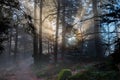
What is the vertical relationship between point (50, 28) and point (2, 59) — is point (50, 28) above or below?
above

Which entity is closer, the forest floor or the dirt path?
the forest floor

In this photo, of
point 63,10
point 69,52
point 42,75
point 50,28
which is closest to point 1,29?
point 42,75

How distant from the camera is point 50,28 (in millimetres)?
38000

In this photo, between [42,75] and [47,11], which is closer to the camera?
[42,75]

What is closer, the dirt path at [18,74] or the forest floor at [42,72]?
the forest floor at [42,72]

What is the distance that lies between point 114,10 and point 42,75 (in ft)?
39.2

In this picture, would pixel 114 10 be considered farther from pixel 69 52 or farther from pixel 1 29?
pixel 69 52

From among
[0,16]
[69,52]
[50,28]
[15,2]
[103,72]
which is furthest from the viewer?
[50,28]

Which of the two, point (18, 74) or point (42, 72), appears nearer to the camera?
point (42, 72)

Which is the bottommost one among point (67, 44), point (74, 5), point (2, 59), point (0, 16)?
point (2, 59)

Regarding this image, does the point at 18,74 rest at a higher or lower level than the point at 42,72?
lower

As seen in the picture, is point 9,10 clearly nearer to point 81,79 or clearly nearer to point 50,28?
point 81,79

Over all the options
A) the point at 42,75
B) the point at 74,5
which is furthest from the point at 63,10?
the point at 42,75

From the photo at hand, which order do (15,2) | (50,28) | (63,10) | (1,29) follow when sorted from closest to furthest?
(15,2)
(1,29)
(63,10)
(50,28)
